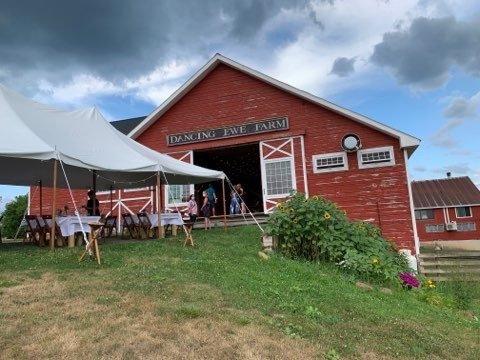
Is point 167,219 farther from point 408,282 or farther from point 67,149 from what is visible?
point 408,282

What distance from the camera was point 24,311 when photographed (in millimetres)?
4801

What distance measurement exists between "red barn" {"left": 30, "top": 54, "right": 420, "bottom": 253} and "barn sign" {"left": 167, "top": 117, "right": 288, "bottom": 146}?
4cm

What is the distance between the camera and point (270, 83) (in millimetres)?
15469

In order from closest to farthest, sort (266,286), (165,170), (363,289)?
(266,286) → (363,289) → (165,170)

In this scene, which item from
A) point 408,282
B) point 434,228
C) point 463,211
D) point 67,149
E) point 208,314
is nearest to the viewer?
point 208,314

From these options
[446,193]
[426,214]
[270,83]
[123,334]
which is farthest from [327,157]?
[446,193]

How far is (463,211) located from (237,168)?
66.8ft

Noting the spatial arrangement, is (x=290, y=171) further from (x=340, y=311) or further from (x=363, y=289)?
(x=340, y=311)

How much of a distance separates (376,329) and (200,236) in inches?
289

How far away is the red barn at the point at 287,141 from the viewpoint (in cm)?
1365

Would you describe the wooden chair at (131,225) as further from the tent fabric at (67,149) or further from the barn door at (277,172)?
the barn door at (277,172)

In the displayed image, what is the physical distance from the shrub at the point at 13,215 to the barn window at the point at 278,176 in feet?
49.6

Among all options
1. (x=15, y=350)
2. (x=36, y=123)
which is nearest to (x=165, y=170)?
(x=36, y=123)

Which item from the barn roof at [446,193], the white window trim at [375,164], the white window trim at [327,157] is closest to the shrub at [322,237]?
the white window trim at [375,164]
